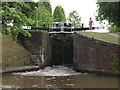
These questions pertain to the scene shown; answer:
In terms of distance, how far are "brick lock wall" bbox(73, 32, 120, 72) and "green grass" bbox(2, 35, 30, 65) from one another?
4.53 meters

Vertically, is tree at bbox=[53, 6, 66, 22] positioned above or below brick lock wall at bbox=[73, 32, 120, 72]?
above

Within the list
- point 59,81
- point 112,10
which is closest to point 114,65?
point 59,81

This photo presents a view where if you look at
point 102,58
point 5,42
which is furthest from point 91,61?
point 5,42

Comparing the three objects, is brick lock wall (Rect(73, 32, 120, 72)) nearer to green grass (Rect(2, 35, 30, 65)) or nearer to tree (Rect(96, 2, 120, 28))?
tree (Rect(96, 2, 120, 28))

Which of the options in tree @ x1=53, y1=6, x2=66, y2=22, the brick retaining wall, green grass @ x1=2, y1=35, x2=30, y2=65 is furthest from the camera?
tree @ x1=53, y1=6, x2=66, y2=22

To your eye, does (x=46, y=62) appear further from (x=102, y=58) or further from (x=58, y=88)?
(x=58, y=88)

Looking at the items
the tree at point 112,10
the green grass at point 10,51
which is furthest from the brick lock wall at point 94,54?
the green grass at point 10,51

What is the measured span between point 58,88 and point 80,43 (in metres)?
7.66

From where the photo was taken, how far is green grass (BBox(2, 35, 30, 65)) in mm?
15824

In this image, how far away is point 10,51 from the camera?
54.6 feet

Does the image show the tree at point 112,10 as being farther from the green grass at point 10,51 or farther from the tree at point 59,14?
the tree at point 59,14

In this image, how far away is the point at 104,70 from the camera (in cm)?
1457

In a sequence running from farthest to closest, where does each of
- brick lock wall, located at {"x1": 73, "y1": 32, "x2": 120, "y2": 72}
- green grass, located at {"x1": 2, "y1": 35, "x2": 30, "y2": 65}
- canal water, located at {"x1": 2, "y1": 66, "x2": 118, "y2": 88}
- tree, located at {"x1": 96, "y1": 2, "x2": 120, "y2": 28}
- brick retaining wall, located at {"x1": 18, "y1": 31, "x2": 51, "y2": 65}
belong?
brick retaining wall, located at {"x1": 18, "y1": 31, "x2": 51, "y2": 65}
tree, located at {"x1": 96, "y1": 2, "x2": 120, "y2": 28}
green grass, located at {"x1": 2, "y1": 35, "x2": 30, "y2": 65}
brick lock wall, located at {"x1": 73, "y1": 32, "x2": 120, "y2": 72}
canal water, located at {"x1": 2, "y1": 66, "x2": 118, "y2": 88}

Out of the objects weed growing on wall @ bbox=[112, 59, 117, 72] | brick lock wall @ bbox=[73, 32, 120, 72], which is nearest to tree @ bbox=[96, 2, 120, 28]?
brick lock wall @ bbox=[73, 32, 120, 72]
